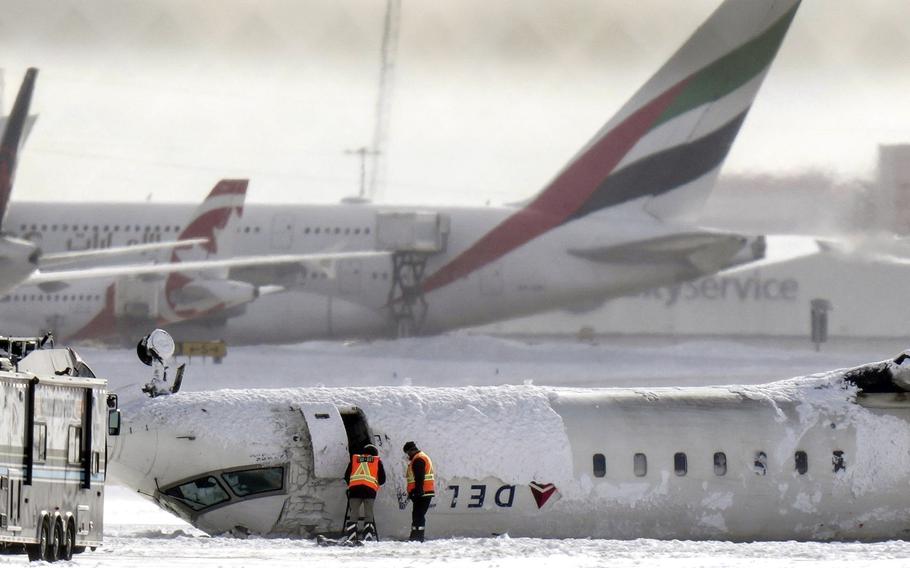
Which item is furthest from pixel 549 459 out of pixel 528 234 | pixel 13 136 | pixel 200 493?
pixel 528 234

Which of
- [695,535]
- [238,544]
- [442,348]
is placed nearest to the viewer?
[238,544]

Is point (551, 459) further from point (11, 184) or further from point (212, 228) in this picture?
point (212, 228)

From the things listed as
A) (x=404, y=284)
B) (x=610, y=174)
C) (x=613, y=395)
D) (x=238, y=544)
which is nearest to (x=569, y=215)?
(x=610, y=174)

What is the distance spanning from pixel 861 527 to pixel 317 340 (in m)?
31.8

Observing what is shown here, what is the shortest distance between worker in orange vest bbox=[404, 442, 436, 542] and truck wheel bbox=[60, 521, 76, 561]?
4.14 m

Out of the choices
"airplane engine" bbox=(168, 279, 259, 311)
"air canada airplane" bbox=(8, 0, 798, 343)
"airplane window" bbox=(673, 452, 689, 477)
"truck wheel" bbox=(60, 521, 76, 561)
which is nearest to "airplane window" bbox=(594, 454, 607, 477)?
"airplane window" bbox=(673, 452, 689, 477)

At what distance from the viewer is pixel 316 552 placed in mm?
18547

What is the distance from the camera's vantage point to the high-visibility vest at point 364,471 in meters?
19.7

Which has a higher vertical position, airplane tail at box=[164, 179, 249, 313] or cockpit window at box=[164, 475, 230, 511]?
airplane tail at box=[164, 179, 249, 313]

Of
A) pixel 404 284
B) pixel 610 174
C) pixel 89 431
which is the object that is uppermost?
pixel 610 174

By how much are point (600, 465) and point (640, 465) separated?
468 millimetres

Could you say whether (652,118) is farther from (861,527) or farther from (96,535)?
(96,535)

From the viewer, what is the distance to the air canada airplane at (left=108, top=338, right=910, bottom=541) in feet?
66.1

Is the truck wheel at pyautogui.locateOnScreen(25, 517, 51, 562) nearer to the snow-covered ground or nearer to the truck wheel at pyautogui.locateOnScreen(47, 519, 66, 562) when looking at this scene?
the truck wheel at pyautogui.locateOnScreen(47, 519, 66, 562)
